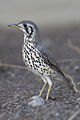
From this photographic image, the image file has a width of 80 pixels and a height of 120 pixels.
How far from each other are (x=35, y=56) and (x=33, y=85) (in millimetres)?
2573

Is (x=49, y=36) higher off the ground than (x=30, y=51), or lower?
lower

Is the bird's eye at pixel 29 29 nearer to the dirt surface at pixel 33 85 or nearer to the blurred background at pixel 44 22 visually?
the dirt surface at pixel 33 85

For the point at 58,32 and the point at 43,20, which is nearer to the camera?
the point at 58,32

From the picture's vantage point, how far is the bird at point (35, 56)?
24.6ft

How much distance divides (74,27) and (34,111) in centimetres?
1333

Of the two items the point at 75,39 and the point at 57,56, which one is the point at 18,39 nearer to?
the point at 75,39

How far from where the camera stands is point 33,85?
10000 millimetres

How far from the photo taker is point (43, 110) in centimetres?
670

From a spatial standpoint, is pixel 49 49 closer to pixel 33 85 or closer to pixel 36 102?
pixel 33 85

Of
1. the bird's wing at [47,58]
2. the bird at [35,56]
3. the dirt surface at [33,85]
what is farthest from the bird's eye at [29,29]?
the dirt surface at [33,85]

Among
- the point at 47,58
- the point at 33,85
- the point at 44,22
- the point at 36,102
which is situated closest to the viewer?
the point at 36,102

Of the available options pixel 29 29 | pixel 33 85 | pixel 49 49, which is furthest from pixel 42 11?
pixel 29 29

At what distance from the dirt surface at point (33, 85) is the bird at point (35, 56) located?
53 cm

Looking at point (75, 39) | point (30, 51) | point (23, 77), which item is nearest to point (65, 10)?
point (75, 39)
